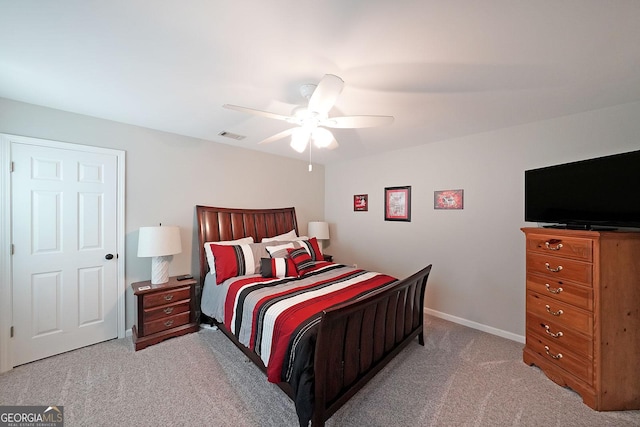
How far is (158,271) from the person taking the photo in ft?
8.94

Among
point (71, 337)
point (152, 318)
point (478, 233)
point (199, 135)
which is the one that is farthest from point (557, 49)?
point (71, 337)

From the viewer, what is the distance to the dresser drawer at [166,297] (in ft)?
8.29

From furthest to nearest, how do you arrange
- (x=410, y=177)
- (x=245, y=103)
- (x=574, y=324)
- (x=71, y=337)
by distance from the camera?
(x=410, y=177)
(x=71, y=337)
(x=245, y=103)
(x=574, y=324)

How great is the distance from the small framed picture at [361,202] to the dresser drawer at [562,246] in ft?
7.41

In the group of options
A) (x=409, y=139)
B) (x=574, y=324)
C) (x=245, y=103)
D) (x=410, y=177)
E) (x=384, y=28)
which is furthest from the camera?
(x=410, y=177)

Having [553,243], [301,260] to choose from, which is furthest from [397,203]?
[553,243]

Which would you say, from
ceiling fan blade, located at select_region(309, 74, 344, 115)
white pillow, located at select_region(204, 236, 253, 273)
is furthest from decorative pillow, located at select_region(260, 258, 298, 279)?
ceiling fan blade, located at select_region(309, 74, 344, 115)

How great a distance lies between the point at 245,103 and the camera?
7.16 ft

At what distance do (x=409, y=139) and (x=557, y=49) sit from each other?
5.85ft

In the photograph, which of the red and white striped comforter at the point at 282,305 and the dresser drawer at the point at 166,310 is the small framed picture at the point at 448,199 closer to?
the red and white striped comforter at the point at 282,305

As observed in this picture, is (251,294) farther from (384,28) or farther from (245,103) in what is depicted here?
(384,28)

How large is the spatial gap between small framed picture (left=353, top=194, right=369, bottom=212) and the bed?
126 centimetres

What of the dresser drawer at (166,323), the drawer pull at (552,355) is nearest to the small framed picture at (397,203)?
the drawer pull at (552,355)

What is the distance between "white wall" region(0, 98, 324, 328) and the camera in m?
2.35
